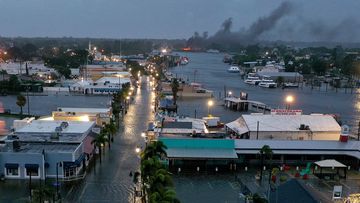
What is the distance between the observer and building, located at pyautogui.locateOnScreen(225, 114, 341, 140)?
69.2 ft

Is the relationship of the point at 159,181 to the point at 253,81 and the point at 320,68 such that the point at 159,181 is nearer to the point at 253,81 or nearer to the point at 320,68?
the point at 253,81

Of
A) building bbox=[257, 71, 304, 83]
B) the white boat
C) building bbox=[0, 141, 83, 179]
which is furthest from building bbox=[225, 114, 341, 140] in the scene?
building bbox=[257, 71, 304, 83]

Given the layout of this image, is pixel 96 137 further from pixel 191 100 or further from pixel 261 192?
pixel 191 100

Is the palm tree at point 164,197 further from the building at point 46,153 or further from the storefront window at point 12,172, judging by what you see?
the storefront window at point 12,172

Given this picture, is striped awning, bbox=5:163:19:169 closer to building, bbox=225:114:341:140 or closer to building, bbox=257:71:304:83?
building, bbox=225:114:341:140

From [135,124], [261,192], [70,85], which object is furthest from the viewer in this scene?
[70,85]

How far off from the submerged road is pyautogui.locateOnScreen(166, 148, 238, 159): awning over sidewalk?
1649 mm

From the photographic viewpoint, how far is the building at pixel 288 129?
2108cm

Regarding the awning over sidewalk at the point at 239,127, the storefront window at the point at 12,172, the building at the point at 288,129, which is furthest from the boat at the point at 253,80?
the storefront window at the point at 12,172

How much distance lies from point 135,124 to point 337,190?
597 inches

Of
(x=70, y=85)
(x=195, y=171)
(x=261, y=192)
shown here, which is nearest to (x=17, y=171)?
(x=195, y=171)

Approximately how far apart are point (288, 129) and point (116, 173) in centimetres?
935

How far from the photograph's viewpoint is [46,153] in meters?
15.5

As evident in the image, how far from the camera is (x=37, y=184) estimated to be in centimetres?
1512
